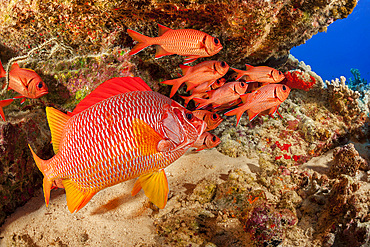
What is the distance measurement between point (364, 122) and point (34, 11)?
7.32 metres

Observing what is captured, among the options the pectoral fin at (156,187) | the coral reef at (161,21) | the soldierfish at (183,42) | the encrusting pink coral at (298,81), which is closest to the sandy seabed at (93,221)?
the pectoral fin at (156,187)

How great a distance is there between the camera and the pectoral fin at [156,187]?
5.63ft

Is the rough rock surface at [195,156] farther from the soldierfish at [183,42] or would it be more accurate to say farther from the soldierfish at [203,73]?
the soldierfish at [203,73]

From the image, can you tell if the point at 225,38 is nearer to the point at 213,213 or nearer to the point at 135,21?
the point at 135,21

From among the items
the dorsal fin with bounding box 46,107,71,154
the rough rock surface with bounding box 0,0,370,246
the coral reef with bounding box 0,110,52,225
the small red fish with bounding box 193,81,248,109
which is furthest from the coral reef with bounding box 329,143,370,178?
the coral reef with bounding box 0,110,52,225

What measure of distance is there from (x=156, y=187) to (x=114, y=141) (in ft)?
1.66

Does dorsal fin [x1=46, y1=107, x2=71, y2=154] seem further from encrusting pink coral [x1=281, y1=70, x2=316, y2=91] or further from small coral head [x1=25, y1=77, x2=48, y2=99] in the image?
encrusting pink coral [x1=281, y1=70, x2=316, y2=91]

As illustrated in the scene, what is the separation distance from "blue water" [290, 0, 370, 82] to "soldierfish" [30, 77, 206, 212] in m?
91.9

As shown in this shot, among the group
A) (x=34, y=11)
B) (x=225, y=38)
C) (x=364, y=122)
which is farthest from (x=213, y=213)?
(x=364, y=122)

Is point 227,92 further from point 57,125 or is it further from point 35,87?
point 35,87

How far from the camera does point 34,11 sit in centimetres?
384

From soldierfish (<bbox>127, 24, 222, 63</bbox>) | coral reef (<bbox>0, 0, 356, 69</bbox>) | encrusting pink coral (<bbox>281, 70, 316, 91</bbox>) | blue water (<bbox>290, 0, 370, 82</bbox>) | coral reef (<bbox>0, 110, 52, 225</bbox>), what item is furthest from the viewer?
blue water (<bbox>290, 0, 370, 82</bbox>)

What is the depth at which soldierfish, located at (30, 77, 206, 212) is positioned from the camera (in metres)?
1.50

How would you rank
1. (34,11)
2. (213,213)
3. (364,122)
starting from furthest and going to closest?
(364,122)
(34,11)
(213,213)
